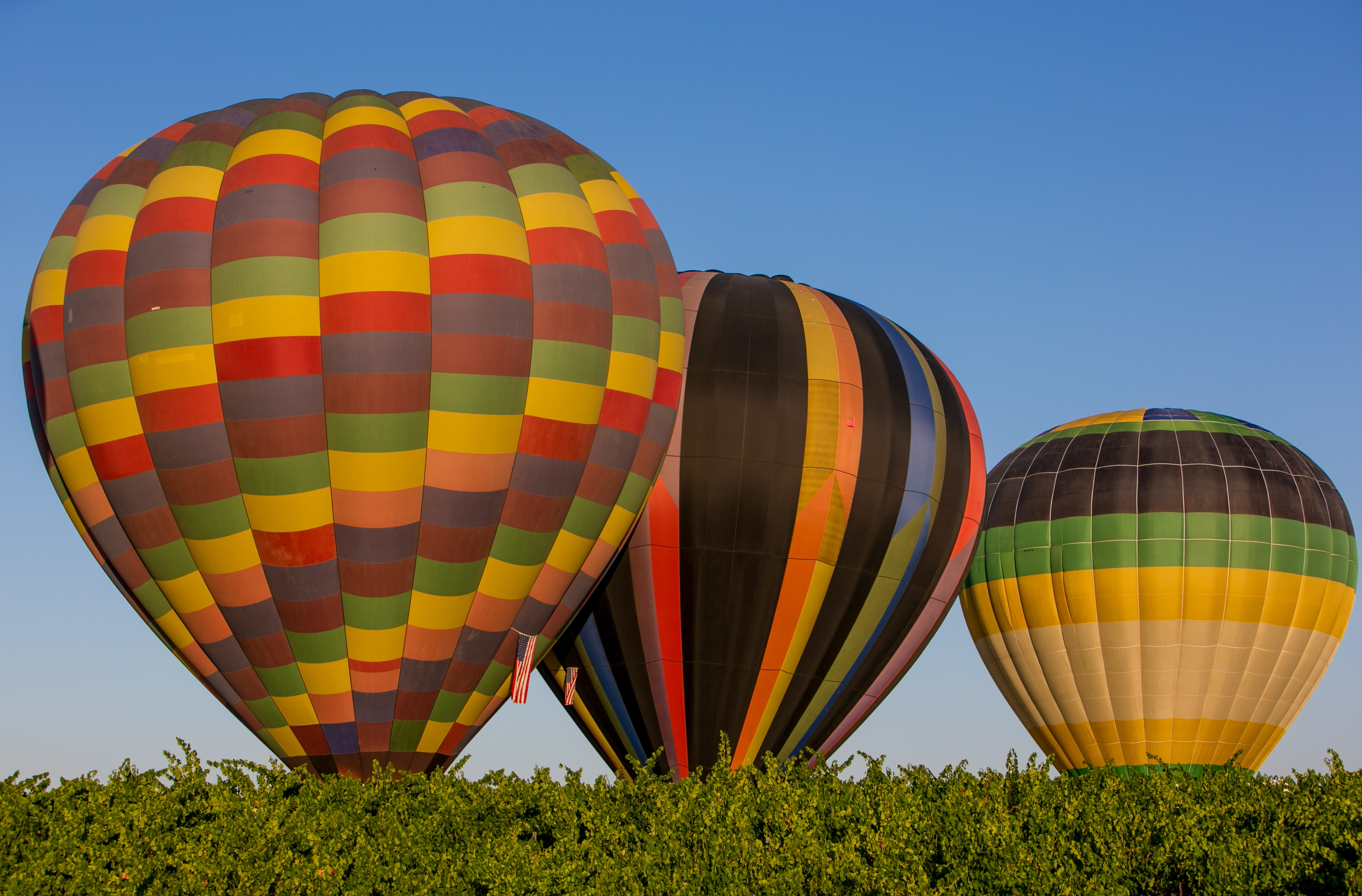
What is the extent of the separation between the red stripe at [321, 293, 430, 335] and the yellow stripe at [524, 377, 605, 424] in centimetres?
135

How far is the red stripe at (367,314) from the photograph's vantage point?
12.9 metres

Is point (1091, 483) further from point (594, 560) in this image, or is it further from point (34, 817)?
point (34, 817)

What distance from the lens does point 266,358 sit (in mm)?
12805

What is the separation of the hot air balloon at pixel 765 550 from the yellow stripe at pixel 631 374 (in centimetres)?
229

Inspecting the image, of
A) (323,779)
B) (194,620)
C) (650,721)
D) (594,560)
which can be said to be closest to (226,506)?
(194,620)

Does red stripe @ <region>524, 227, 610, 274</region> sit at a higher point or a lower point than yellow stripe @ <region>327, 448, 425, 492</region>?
higher

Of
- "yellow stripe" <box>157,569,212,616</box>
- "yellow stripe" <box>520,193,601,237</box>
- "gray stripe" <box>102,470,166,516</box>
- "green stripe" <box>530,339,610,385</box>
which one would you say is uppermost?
"yellow stripe" <box>520,193,601,237</box>

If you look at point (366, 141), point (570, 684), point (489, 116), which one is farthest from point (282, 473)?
point (570, 684)

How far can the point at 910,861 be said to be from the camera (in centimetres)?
1161

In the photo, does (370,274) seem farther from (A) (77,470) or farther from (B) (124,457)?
(A) (77,470)

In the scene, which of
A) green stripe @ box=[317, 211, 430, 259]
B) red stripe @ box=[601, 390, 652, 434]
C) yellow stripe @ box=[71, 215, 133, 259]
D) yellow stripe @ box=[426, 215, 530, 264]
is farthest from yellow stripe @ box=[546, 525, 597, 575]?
yellow stripe @ box=[71, 215, 133, 259]

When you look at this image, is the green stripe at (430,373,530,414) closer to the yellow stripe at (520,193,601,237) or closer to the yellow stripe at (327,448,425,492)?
the yellow stripe at (327,448,425,492)

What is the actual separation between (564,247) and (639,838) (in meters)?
5.90

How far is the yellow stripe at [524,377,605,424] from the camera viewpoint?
13633 millimetres
